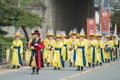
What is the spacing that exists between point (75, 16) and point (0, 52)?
88.0ft

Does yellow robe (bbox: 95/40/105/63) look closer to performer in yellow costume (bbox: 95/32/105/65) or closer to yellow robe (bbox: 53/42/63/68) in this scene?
performer in yellow costume (bbox: 95/32/105/65)

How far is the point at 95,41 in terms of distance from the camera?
27156 mm

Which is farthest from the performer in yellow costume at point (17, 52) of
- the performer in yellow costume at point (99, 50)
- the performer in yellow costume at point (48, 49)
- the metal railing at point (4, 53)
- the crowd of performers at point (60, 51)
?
the performer in yellow costume at point (99, 50)

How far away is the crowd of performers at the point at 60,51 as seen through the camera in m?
21.5

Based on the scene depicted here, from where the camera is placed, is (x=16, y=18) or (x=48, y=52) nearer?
(x=48, y=52)

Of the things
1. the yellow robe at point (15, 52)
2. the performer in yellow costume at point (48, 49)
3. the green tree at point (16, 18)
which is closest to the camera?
the yellow robe at point (15, 52)

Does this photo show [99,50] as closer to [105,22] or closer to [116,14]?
[105,22]

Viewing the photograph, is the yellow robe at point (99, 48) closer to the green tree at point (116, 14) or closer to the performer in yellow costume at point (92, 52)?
the performer in yellow costume at point (92, 52)

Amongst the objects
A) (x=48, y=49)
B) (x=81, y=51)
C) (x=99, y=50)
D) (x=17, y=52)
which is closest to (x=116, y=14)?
(x=99, y=50)

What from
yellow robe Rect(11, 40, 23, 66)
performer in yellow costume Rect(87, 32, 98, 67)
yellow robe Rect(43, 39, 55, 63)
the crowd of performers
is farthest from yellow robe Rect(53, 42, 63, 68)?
performer in yellow costume Rect(87, 32, 98, 67)

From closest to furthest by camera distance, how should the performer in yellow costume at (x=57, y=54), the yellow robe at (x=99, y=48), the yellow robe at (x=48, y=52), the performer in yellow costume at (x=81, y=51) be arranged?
the performer in yellow costume at (x=81, y=51) < the performer in yellow costume at (x=57, y=54) < the yellow robe at (x=48, y=52) < the yellow robe at (x=99, y=48)

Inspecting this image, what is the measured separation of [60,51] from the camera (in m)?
24.2

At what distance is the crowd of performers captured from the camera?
21453 millimetres

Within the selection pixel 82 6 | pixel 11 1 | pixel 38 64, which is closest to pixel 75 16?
pixel 82 6
